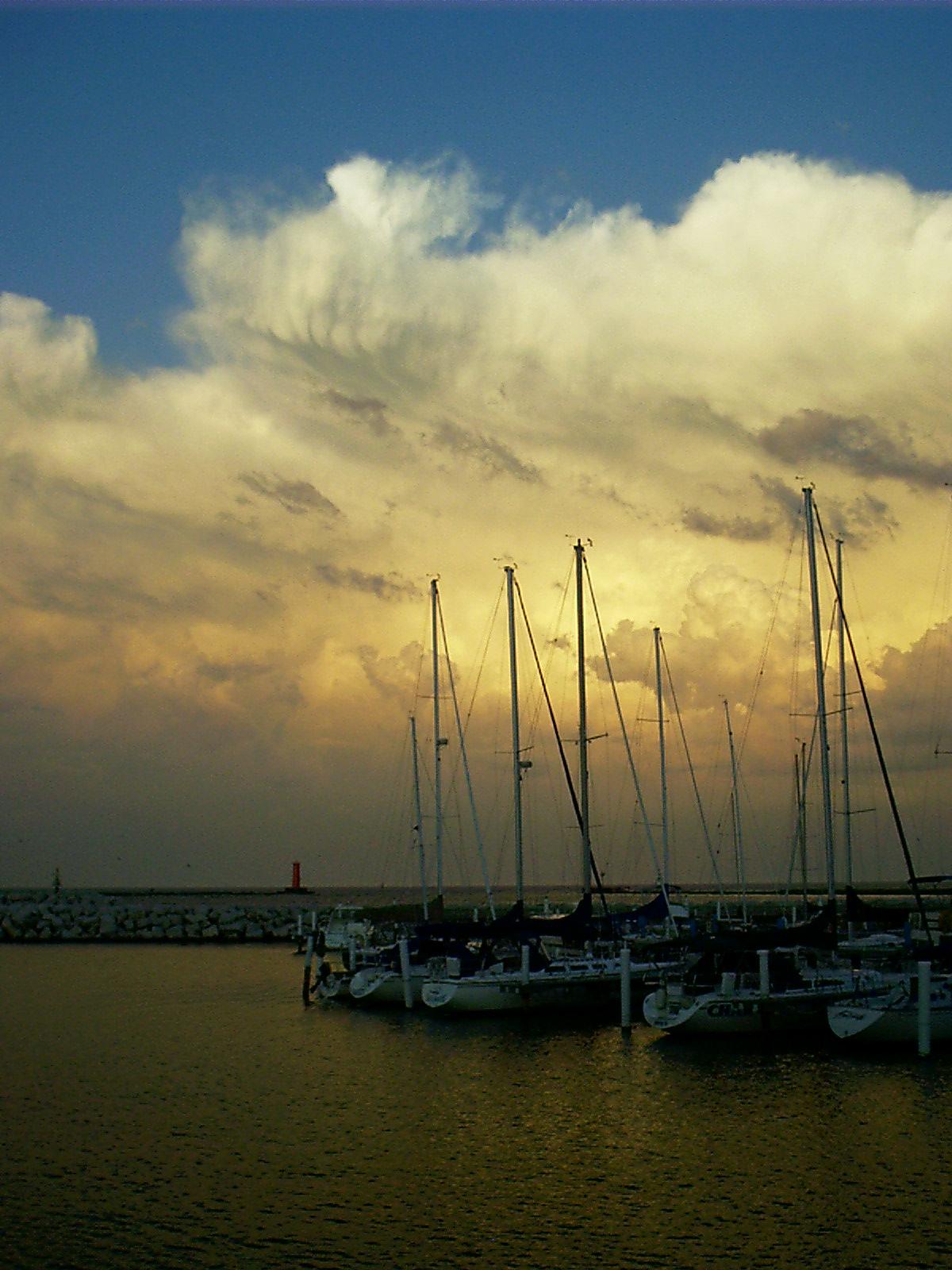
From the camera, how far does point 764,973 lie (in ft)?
121

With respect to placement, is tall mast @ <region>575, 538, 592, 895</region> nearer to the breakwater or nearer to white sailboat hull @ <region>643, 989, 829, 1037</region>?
white sailboat hull @ <region>643, 989, 829, 1037</region>

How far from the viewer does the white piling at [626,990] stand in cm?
3894

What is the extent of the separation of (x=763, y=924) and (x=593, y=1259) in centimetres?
5034

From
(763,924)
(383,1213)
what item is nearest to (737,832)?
(763,924)

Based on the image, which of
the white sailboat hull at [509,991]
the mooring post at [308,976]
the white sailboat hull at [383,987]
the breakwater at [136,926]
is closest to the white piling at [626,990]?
the white sailboat hull at [509,991]

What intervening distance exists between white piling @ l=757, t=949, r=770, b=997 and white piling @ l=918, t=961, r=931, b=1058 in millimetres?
4548

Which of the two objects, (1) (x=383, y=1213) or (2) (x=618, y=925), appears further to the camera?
(2) (x=618, y=925)

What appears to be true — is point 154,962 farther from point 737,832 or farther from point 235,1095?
point 235,1095

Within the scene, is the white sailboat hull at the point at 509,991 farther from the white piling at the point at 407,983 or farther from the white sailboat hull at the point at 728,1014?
the white sailboat hull at the point at 728,1014

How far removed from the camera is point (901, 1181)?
73.9 feet

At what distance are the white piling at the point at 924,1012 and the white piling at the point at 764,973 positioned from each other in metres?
→ 4.55

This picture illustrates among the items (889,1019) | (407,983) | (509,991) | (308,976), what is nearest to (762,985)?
(889,1019)

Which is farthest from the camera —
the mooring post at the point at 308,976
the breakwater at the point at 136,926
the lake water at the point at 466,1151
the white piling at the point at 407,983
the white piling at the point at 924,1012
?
the breakwater at the point at 136,926

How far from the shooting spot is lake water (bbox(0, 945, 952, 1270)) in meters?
19.4
